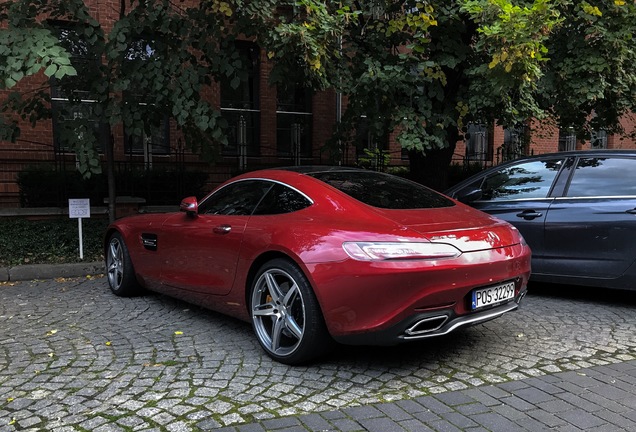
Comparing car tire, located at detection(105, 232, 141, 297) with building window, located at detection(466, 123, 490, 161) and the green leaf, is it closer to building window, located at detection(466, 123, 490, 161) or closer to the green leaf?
the green leaf

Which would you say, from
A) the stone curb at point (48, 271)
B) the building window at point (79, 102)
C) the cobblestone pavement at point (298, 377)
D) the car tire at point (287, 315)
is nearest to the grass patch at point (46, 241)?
the stone curb at point (48, 271)

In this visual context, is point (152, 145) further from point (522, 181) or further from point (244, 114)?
point (522, 181)

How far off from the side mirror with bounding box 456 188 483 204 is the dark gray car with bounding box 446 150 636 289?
0.01 metres

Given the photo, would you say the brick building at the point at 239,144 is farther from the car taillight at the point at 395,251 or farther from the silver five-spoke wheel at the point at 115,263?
the car taillight at the point at 395,251

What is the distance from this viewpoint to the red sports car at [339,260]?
3.15 metres

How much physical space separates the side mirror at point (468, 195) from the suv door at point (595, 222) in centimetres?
78

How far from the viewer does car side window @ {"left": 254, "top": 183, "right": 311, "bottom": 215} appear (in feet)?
12.6

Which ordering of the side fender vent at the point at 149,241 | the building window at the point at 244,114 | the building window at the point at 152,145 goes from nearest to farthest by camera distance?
the side fender vent at the point at 149,241
the building window at the point at 152,145
the building window at the point at 244,114

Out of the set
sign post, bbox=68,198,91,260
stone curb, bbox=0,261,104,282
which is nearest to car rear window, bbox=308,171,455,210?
stone curb, bbox=0,261,104,282

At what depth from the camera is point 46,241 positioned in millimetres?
7750

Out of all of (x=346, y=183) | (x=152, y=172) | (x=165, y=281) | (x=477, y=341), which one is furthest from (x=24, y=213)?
(x=477, y=341)

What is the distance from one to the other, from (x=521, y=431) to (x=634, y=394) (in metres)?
1.02

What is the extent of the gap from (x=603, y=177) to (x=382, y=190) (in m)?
2.70

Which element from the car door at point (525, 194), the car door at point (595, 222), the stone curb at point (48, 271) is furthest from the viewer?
the stone curb at point (48, 271)
